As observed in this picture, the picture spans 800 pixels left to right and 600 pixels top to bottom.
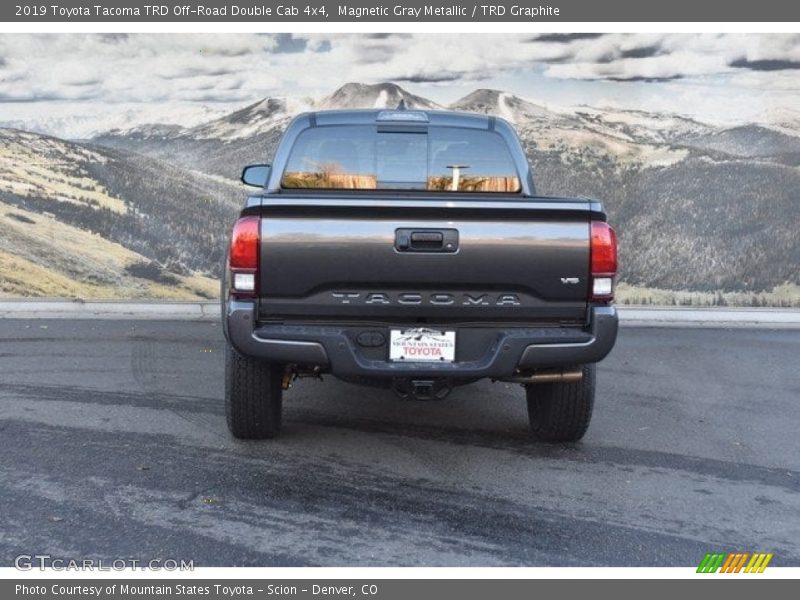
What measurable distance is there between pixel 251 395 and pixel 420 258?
1.33 metres

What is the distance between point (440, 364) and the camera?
16.0 feet

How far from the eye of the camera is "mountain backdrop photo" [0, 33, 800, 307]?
1062cm

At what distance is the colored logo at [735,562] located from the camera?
13.0ft

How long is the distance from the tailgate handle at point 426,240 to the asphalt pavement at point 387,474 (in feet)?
3.95

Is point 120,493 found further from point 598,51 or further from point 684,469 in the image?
point 598,51

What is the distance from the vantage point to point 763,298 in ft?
35.9

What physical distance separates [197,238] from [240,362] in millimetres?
5760

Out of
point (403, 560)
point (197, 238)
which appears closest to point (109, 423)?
point (403, 560)

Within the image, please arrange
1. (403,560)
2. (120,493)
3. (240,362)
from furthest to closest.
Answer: (240,362)
(120,493)
(403,560)

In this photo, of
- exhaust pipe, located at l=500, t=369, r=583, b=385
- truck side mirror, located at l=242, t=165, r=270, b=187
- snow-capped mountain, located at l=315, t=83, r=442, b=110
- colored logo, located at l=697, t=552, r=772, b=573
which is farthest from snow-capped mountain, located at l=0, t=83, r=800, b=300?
colored logo, located at l=697, t=552, r=772, b=573

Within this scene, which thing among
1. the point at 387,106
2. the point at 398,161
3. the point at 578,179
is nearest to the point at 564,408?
the point at 398,161

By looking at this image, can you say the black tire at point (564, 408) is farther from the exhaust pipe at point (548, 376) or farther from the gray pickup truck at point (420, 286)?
the gray pickup truck at point (420, 286)

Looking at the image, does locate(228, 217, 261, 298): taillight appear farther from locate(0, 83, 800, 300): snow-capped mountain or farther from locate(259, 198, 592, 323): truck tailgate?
locate(0, 83, 800, 300): snow-capped mountain

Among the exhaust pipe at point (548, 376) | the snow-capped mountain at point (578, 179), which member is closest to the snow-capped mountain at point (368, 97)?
the snow-capped mountain at point (578, 179)
